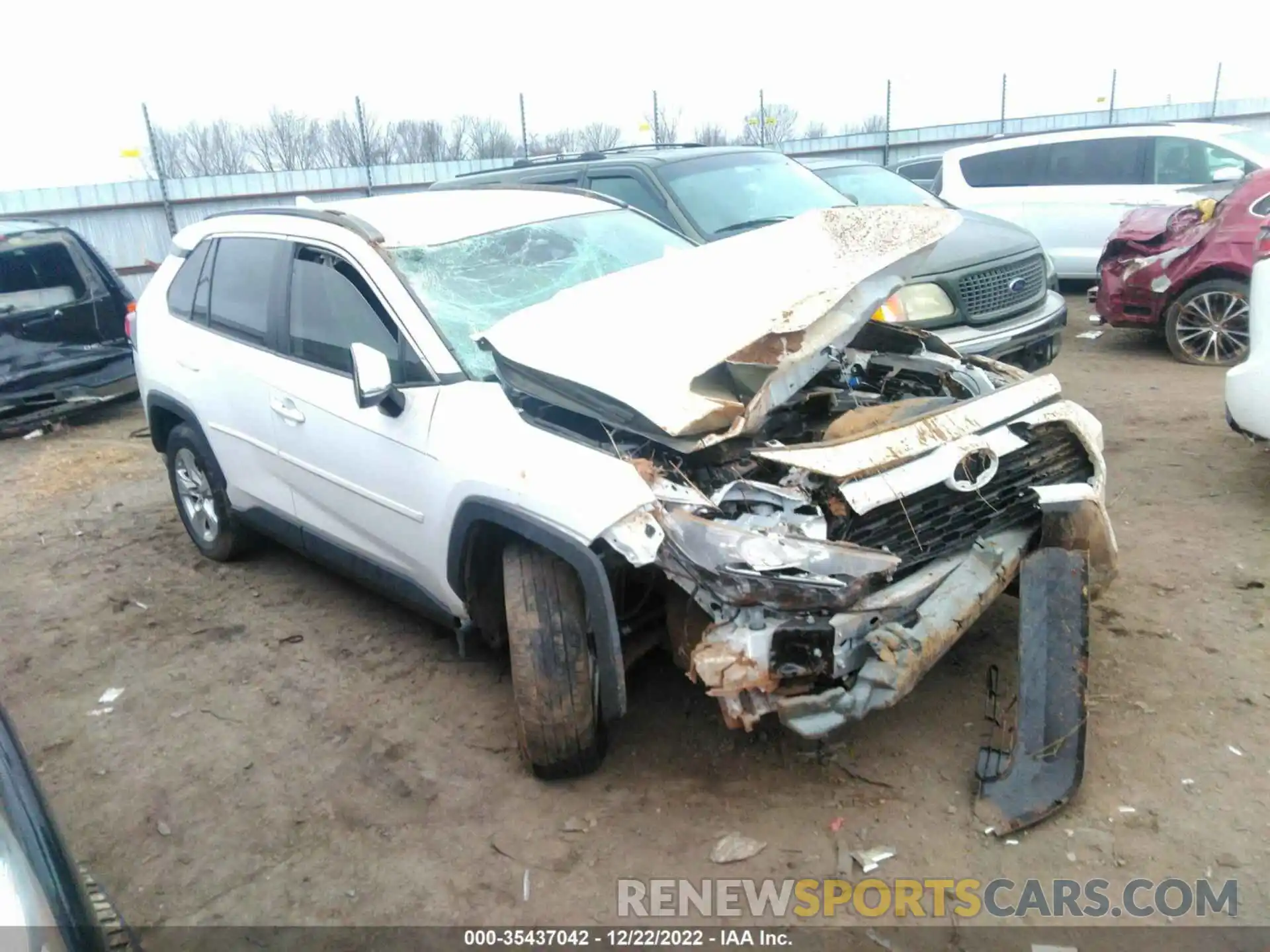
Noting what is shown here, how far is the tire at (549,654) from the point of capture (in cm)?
Answer: 288

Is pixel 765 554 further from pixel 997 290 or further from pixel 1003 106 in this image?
pixel 1003 106

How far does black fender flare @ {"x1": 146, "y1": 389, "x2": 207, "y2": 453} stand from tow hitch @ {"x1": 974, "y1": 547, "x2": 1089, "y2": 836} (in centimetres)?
373

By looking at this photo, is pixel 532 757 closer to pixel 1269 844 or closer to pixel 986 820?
pixel 986 820

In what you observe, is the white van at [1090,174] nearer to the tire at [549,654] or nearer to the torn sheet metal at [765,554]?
the torn sheet metal at [765,554]

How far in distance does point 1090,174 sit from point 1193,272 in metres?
3.05

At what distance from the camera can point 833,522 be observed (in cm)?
267

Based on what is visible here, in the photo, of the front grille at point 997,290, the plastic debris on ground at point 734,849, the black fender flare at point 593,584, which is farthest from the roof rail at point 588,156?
the plastic debris on ground at point 734,849

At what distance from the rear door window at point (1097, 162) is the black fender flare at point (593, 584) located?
348 inches

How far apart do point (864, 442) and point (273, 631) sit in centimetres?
288

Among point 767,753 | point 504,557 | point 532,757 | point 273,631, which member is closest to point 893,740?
point 767,753

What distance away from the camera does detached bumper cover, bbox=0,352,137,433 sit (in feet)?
24.9

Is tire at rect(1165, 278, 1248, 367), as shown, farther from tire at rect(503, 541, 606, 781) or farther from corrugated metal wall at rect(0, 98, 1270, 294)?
corrugated metal wall at rect(0, 98, 1270, 294)

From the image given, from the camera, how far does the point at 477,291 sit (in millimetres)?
3562

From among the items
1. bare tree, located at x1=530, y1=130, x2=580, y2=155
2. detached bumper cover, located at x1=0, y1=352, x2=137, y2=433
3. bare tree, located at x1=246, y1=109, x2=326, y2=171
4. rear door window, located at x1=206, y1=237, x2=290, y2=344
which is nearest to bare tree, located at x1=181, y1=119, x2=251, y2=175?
bare tree, located at x1=246, y1=109, x2=326, y2=171
